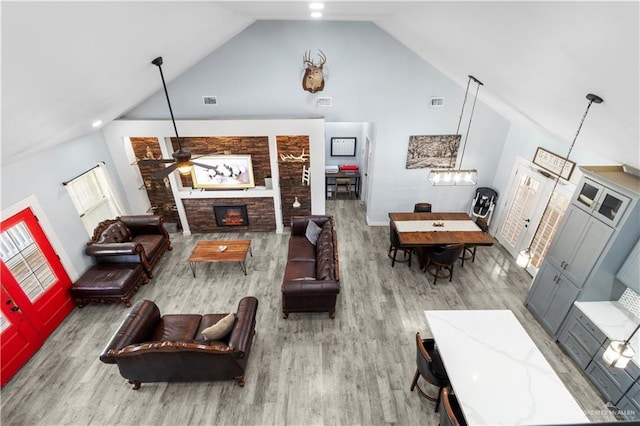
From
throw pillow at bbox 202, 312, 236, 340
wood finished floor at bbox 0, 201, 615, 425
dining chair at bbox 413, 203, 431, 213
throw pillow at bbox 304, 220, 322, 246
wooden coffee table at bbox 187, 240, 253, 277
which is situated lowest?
wood finished floor at bbox 0, 201, 615, 425

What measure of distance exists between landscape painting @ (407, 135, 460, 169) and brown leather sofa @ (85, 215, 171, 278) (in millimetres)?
5469

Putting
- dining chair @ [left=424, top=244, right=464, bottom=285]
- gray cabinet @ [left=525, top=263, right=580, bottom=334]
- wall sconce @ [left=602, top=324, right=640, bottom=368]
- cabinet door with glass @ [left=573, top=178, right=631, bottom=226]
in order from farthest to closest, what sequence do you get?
dining chair @ [left=424, top=244, right=464, bottom=285] → gray cabinet @ [left=525, top=263, right=580, bottom=334] → cabinet door with glass @ [left=573, top=178, right=631, bottom=226] → wall sconce @ [left=602, top=324, right=640, bottom=368]

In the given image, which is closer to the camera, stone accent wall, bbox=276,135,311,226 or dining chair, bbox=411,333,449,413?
dining chair, bbox=411,333,449,413

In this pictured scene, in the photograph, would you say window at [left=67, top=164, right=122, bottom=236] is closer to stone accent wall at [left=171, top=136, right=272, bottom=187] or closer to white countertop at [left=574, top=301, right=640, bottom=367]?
stone accent wall at [left=171, top=136, right=272, bottom=187]

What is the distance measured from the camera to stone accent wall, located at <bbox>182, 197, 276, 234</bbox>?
6.64 m

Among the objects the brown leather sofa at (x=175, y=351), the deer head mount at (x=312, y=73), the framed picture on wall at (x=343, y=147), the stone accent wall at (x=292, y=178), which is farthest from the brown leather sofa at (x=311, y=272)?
the framed picture on wall at (x=343, y=147)

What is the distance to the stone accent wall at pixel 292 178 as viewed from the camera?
6496 millimetres

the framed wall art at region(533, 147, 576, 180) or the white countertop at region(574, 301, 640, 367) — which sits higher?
the framed wall art at region(533, 147, 576, 180)

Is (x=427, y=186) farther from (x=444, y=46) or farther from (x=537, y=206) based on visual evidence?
(x=444, y=46)

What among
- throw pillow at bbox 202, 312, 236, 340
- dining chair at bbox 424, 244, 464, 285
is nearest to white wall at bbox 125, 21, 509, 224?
dining chair at bbox 424, 244, 464, 285

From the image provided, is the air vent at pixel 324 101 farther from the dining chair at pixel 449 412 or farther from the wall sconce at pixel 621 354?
the wall sconce at pixel 621 354

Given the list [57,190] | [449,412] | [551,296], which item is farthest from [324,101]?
[449,412]

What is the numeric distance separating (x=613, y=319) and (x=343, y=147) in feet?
20.7

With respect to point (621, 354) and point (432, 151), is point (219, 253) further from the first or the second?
point (621, 354)
